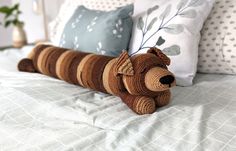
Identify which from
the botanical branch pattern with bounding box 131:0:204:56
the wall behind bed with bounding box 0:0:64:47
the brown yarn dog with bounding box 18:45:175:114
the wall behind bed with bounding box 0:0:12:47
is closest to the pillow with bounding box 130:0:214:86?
the botanical branch pattern with bounding box 131:0:204:56

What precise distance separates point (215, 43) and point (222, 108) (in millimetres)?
357

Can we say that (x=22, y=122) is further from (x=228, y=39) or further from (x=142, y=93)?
(x=228, y=39)

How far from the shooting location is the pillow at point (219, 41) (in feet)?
3.19

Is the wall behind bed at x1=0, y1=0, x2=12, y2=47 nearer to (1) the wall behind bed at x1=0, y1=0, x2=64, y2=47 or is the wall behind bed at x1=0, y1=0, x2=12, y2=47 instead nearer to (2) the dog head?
(1) the wall behind bed at x1=0, y1=0, x2=64, y2=47

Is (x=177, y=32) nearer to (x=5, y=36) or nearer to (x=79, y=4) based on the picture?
(x=79, y=4)

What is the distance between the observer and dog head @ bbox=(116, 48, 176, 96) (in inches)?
27.3

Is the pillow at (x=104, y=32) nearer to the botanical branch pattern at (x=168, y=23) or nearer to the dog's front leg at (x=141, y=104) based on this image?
the botanical branch pattern at (x=168, y=23)

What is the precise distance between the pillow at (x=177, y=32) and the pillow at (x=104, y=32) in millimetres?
60

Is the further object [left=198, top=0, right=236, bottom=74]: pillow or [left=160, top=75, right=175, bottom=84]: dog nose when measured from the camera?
[left=198, top=0, right=236, bottom=74]: pillow

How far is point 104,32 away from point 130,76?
16.0 inches

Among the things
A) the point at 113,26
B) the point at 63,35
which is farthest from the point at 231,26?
the point at 63,35

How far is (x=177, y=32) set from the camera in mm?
977

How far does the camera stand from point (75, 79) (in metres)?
0.94

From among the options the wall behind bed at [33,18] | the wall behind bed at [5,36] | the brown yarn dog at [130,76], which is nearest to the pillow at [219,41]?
the brown yarn dog at [130,76]
